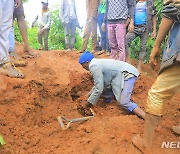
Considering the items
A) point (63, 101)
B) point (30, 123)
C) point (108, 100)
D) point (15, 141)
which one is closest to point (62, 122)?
point (30, 123)

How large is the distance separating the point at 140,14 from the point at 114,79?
1965 mm

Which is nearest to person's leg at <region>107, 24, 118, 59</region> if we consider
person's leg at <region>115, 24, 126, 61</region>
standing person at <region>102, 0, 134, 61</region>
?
standing person at <region>102, 0, 134, 61</region>

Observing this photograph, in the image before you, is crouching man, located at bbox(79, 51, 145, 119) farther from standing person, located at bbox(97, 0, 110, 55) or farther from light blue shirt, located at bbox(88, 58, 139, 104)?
standing person, located at bbox(97, 0, 110, 55)

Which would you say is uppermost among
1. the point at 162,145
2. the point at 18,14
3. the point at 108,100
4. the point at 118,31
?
the point at 18,14

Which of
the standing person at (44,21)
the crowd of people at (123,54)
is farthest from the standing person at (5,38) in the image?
the standing person at (44,21)

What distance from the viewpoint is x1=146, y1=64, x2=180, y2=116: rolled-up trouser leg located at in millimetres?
2701

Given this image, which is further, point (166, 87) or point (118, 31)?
point (118, 31)

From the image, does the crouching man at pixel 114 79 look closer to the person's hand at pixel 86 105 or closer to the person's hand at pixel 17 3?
the person's hand at pixel 86 105

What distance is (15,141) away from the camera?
3301mm

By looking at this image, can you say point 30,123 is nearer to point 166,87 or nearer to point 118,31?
point 166,87

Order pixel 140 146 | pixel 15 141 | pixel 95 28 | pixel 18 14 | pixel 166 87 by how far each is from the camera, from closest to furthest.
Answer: pixel 166 87 < pixel 140 146 < pixel 15 141 < pixel 18 14 < pixel 95 28

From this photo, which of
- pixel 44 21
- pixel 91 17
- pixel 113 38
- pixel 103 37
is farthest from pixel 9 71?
pixel 44 21

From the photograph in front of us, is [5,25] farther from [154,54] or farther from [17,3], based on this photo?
[154,54]

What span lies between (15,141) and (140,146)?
1436 mm
